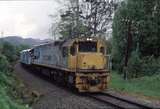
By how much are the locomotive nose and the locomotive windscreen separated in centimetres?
46

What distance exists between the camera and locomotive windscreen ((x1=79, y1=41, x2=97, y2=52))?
82.3 feet

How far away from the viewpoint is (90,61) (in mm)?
24781

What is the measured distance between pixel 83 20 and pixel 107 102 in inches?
2005

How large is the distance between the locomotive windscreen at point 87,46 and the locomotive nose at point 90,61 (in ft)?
1.50

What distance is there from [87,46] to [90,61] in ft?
3.30

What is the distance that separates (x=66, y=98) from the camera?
72.6 feet

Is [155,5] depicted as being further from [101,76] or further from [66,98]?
[66,98]

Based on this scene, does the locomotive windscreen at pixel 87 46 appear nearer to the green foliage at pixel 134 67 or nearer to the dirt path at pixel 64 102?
the dirt path at pixel 64 102

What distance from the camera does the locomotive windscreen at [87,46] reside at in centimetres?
2509

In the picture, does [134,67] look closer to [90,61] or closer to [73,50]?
[90,61]

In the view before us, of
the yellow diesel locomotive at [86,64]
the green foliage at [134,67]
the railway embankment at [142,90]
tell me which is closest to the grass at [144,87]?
the railway embankment at [142,90]

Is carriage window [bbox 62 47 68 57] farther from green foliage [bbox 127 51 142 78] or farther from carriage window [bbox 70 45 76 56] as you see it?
green foliage [bbox 127 51 142 78]

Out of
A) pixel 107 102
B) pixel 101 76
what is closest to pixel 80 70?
pixel 101 76

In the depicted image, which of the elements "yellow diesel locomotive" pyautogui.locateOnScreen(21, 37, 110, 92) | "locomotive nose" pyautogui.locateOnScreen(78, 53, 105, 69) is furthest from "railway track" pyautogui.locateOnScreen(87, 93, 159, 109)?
"locomotive nose" pyautogui.locateOnScreen(78, 53, 105, 69)
